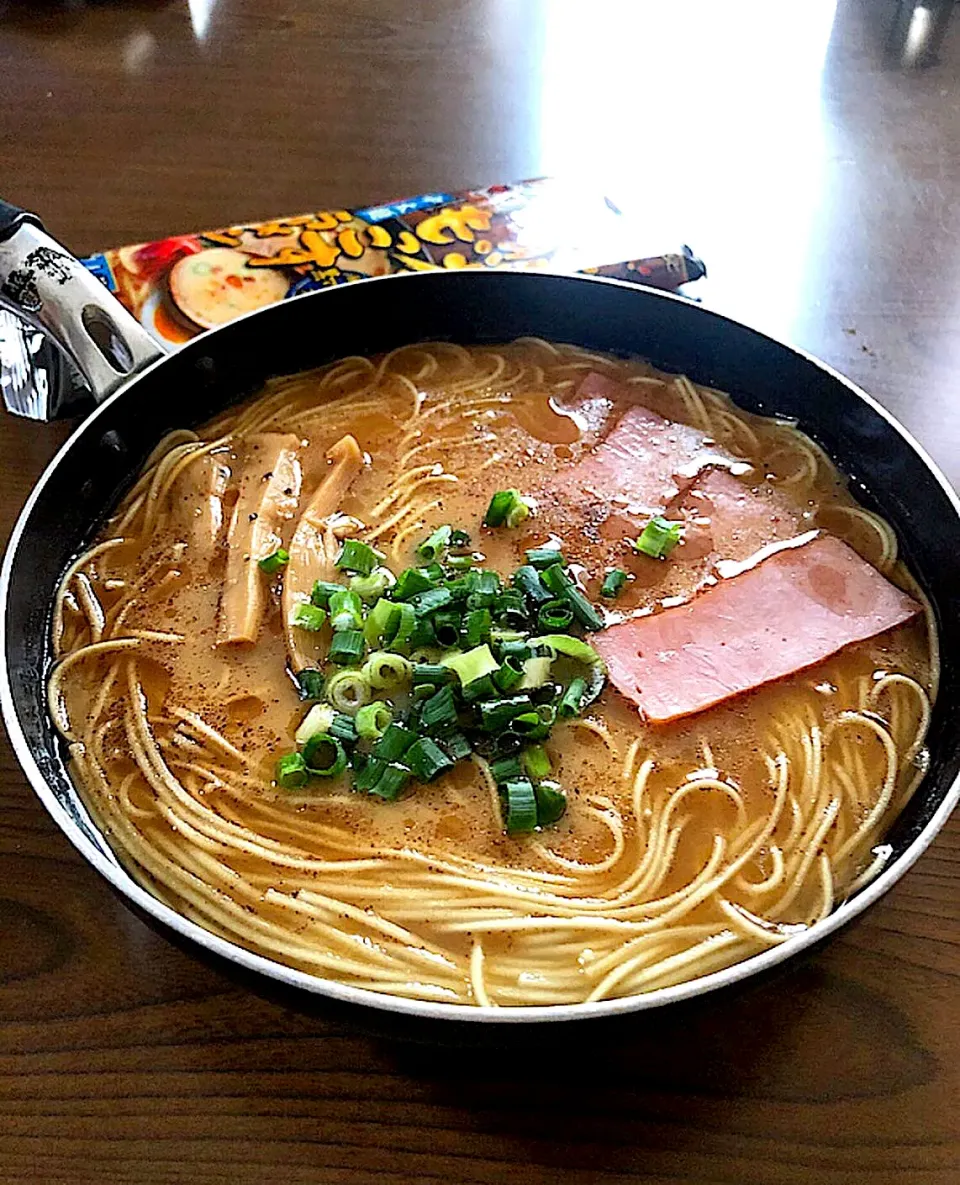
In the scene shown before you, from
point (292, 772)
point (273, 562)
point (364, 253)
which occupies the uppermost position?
point (364, 253)

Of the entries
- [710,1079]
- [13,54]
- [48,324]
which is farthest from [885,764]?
[13,54]

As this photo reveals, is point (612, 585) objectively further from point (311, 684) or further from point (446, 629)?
point (311, 684)

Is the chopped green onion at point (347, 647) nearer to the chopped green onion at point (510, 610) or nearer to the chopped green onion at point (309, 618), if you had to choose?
the chopped green onion at point (309, 618)

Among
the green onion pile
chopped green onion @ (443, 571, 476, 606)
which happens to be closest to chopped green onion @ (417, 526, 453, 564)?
the green onion pile

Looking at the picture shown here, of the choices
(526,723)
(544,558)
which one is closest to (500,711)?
(526,723)

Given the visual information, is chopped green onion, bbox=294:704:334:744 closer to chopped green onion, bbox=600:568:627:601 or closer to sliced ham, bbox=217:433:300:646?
sliced ham, bbox=217:433:300:646

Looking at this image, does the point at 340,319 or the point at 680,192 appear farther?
the point at 680,192

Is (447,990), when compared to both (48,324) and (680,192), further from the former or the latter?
(680,192)
